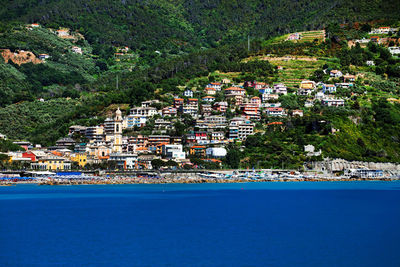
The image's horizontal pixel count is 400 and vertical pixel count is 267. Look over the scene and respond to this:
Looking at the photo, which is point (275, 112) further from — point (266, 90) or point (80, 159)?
point (80, 159)

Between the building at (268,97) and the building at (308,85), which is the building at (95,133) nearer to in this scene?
the building at (268,97)

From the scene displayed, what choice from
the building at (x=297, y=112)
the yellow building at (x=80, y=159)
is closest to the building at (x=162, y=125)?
the yellow building at (x=80, y=159)

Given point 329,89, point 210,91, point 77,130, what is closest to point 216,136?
point 210,91

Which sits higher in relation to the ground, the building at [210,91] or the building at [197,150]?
the building at [210,91]

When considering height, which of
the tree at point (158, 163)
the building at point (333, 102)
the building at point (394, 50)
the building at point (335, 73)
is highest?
the building at point (394, 50)

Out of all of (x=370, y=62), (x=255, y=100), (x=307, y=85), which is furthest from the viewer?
(x=370, y=62)

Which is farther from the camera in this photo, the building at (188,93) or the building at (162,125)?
the building at (188,93)
